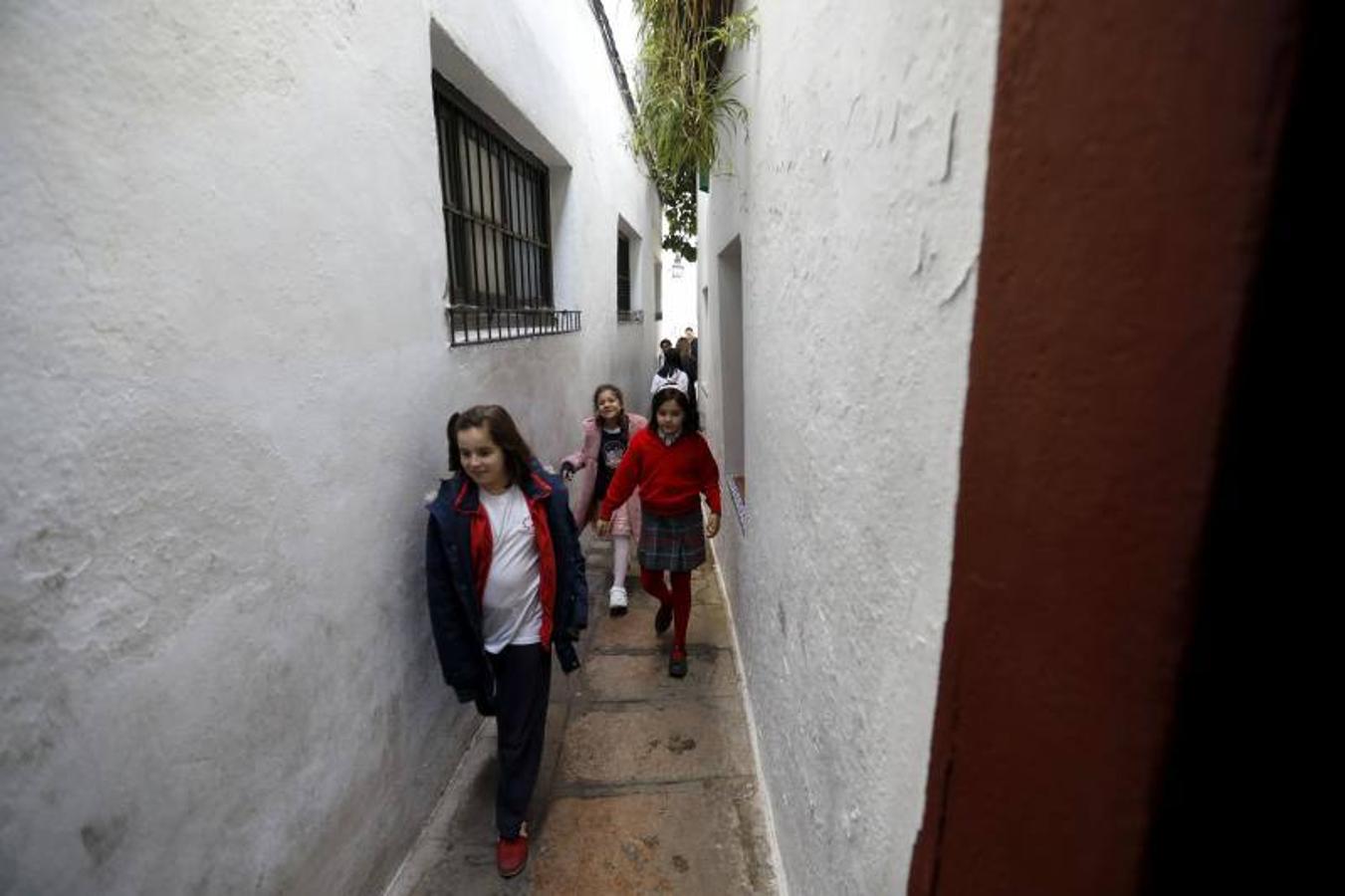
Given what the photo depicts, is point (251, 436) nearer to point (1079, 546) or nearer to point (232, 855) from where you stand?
Answer: point (232, 855)

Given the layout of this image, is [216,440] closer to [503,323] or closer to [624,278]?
[503,323]

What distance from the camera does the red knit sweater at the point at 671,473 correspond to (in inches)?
138

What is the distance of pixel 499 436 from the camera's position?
91.5 inches

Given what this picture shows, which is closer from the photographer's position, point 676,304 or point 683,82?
point 683,82

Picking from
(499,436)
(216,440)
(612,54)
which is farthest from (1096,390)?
(612,54)

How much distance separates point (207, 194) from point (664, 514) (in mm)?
2538

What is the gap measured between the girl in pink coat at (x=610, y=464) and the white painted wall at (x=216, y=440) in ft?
5.50

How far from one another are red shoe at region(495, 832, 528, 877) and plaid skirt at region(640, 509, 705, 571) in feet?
4.90

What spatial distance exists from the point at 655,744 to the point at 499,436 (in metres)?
1.69

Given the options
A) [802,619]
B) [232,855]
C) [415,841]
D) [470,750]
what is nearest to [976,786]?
[802,619]

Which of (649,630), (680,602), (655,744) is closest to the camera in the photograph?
(655,744)

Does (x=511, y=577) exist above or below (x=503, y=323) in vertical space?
below

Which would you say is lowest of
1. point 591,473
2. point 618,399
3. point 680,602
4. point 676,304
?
point 680,602

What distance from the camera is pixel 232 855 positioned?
1494mm
